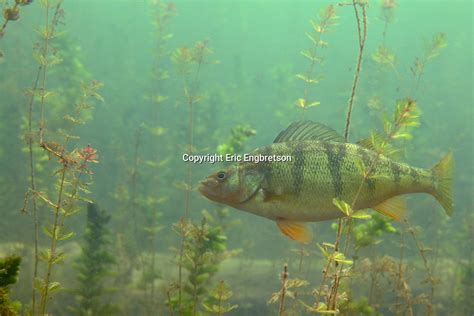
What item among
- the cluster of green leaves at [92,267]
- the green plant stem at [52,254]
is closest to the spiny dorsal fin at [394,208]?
the green plant stem at [52,254]

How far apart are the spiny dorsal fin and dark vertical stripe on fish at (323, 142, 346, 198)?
436mm


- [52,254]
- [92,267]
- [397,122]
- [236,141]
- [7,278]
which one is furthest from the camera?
[236,141]

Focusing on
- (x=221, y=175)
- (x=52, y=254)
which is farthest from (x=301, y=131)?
(x=52, y=254)

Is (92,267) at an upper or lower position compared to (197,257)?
lower

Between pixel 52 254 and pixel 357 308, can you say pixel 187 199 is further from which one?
pixel 357 308

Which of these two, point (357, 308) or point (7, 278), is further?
point (357, 308)

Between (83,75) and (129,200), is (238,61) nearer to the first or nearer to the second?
(83,75)

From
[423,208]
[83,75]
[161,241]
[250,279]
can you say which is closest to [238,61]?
[83,75]

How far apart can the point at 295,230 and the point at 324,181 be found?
0.49 metres

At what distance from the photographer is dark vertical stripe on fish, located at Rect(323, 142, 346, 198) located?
133 inches

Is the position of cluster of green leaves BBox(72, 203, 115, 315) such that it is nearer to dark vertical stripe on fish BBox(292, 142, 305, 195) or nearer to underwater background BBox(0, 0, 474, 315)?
underwater background BBox(0, 0, 474, 315)

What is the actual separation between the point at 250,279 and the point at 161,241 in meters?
5.52

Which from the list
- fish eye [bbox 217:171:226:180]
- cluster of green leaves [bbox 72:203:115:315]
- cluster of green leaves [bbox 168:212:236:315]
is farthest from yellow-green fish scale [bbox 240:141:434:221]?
cluster of green leaves [bbox 72:203:115:315]

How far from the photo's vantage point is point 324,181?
133 inches
